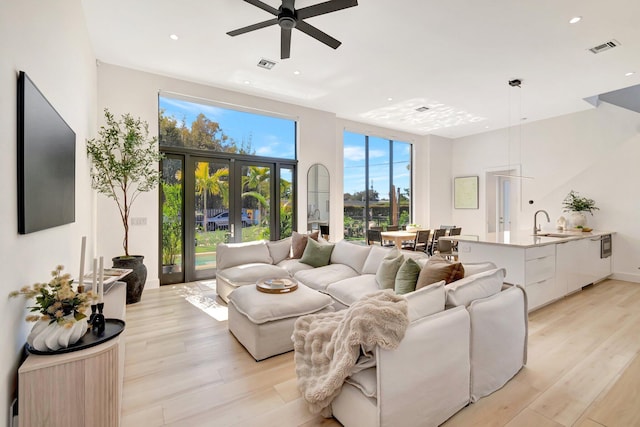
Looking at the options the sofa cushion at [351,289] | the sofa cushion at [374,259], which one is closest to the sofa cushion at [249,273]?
the sofa cushion at [351,289]

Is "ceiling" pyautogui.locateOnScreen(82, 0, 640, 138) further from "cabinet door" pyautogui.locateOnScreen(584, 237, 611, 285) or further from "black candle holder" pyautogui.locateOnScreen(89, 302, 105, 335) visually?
"black candle holder" pyautogui.locateOnScreen(89, 302, 105, 335)

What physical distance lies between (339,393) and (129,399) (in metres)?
1.50

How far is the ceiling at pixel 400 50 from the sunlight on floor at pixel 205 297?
3.46 m

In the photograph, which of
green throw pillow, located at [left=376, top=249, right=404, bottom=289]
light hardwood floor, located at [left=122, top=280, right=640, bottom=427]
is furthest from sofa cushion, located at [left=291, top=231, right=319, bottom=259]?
green throw pillow, located at [left=376, top=249, right=404, bottom=289]

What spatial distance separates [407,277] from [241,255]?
2671mm

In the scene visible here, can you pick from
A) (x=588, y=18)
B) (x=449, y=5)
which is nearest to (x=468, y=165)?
(x=588, y=18)

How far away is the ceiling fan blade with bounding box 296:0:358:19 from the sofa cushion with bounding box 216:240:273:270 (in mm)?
3135

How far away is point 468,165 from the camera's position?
8.66 metres

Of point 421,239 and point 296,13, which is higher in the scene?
point 296,13

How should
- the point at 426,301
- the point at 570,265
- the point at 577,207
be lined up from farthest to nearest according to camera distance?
the point at 577,207 → the point at 570,265 → the point at 426,301

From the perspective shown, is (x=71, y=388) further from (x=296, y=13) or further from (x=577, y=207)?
(x=577, y=207)

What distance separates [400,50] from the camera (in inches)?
159

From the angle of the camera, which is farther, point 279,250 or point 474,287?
point 279,250

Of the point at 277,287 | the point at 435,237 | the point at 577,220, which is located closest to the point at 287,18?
the point at 277,287
